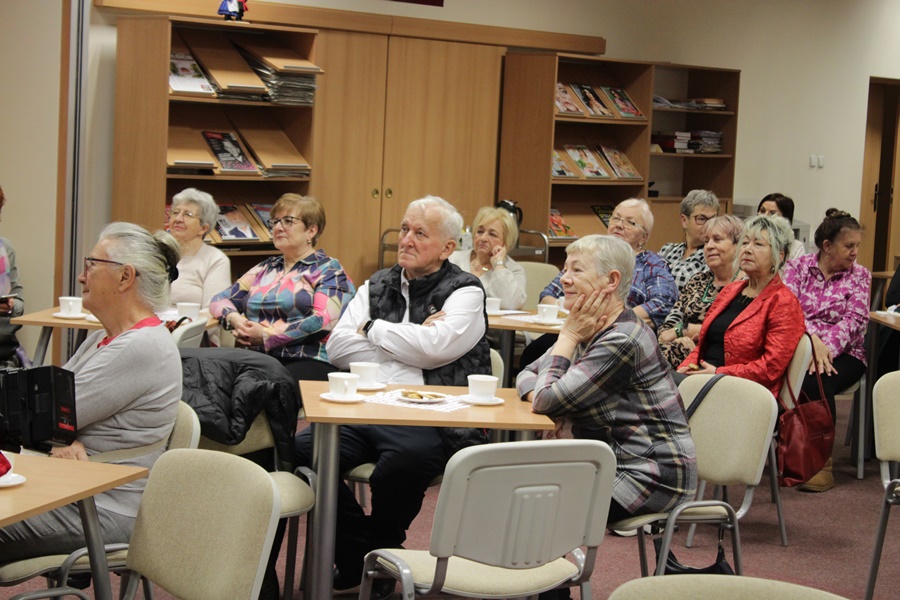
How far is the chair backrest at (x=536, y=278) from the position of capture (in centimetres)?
665

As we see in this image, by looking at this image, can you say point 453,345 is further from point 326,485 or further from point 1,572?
point 1,572

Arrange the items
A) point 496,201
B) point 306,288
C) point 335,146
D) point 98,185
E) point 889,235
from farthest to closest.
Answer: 1. point 889,235
2. point 496,201
3. point 335,146
4. point 98,185
5. point 306,288

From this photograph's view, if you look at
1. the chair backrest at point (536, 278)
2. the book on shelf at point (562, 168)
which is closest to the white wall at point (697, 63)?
the book on shelf at point (562, 168)

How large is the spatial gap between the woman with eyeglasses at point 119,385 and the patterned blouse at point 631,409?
105cm

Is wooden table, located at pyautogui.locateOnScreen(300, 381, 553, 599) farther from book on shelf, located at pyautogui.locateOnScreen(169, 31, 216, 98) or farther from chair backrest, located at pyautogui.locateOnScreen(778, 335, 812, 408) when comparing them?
book on shelf, located at pyautogui.locateOnScreen(169, 31, 216, 98)

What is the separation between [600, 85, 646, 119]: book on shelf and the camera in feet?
26.2

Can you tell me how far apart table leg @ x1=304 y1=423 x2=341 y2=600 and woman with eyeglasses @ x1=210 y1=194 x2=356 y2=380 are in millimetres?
1541

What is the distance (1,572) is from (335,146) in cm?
485

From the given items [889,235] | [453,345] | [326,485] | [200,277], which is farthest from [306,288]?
[889,235]

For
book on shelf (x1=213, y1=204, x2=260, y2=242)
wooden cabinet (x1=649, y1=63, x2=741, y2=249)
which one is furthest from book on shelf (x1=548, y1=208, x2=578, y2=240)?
book on shelf (x1=213, y1=204, x2=260, y2=242)

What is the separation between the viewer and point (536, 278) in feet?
21.9

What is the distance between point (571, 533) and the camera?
2635 mm

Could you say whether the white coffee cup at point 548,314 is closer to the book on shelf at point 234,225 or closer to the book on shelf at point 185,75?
the book on shelf at point 234,225

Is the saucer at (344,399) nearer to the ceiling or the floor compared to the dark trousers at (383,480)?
nearer to the ceiling
